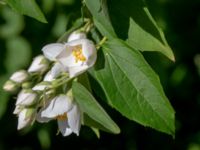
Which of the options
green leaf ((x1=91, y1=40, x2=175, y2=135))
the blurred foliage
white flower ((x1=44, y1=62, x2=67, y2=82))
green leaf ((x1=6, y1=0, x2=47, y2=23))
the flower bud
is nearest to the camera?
green leaf ((x1=6, y1=0, x2=47, y2=23))

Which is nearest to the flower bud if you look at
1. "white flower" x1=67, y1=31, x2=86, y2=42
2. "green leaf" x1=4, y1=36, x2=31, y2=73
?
"white flower" x1=67, y1=31, x2=86, y2=42

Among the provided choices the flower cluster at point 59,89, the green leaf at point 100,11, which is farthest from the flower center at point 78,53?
the green leaf at point 100,11

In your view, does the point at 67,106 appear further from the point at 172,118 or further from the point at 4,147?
the point at 4,147

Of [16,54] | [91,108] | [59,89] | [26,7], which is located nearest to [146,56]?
[16,54]

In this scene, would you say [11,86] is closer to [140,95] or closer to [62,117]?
[62,117]

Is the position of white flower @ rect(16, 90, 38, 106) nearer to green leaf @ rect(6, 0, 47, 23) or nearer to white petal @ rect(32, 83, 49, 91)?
white petal @ rect(32, 83, 49, 91)

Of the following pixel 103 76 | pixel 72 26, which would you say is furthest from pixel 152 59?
pixel 103 76

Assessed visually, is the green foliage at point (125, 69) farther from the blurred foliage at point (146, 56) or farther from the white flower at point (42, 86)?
the blurred foliage at point (146, 56)
